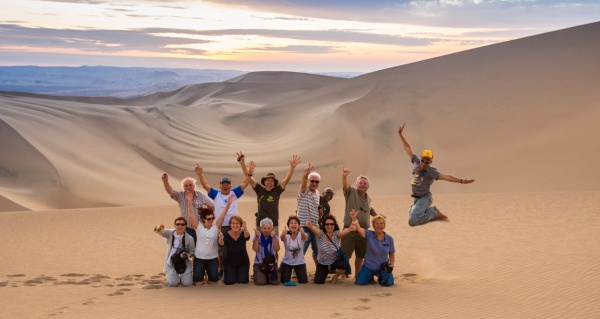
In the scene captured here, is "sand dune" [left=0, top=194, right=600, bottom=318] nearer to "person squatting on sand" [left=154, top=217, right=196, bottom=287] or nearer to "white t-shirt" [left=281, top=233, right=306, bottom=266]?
"person squatting on sand" [left=154, top=217, right=196, bottom=287]

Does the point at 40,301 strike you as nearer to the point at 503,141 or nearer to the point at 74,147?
the point at 74,147

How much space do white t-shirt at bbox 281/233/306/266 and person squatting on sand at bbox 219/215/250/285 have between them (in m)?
0.63

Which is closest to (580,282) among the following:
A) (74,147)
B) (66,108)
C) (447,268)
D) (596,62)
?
(447,268)

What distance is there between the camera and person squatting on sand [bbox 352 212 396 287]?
35.0 feet

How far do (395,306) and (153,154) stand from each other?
99.3 feet

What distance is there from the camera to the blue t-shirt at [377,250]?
10672 mm

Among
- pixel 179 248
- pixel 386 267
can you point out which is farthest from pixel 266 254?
pixel 386 267

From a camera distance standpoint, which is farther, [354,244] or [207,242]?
[354,244]

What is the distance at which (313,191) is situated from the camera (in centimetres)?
1129

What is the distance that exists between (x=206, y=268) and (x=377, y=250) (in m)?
2.71

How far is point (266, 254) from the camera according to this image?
10789 millimetres

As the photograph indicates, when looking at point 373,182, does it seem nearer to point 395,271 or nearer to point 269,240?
point 395,271

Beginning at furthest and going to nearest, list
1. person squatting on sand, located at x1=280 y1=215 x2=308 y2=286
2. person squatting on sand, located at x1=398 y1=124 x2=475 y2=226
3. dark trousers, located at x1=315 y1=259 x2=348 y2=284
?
1. person squatting on sand, located at x1=398 y1=124 x2=475 y2=226
2. dark trousers, located at x1=315 y1=259 x2=348 y2=284
3. person squatting on sand, located at x1=280 y1=215 x2=308 y2=286

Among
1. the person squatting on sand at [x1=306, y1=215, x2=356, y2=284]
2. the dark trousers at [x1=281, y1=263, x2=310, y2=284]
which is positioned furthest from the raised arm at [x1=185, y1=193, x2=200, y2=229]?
the person squatting on sand at [x1=306, y1=215, x2=356, y2=284]
